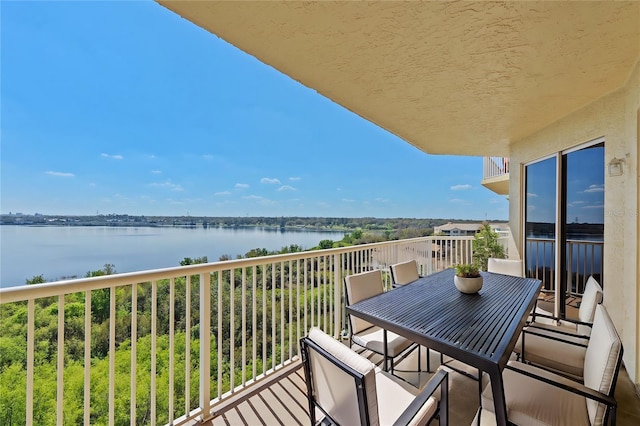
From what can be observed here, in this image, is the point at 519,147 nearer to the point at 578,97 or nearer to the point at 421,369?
the point at 578,97

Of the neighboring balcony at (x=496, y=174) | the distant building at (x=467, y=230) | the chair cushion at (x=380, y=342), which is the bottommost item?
the chair cushion at (x=380, y=342)

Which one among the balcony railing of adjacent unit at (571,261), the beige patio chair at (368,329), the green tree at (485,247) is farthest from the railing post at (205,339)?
the green tree at (485,247)

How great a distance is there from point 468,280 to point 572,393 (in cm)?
112

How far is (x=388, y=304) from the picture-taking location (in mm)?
2381

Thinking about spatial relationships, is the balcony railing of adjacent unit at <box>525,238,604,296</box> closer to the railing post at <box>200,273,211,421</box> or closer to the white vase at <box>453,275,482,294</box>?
the white vase at <box>453,275,482,294</box>

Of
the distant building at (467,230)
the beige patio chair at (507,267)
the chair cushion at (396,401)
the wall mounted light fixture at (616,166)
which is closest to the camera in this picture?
the chair cushion at (396,401)

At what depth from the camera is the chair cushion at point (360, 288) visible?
8.76ft

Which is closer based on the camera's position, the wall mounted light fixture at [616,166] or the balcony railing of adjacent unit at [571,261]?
the wall mounted light fixture at [616,166]

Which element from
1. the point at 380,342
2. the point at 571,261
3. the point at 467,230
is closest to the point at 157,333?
the point at 380,342

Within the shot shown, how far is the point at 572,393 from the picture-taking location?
64.1 inches

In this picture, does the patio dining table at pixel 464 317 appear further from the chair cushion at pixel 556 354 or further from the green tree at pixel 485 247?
the green tree at pixel 485 247

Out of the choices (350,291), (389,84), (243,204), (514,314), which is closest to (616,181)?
(514,314)

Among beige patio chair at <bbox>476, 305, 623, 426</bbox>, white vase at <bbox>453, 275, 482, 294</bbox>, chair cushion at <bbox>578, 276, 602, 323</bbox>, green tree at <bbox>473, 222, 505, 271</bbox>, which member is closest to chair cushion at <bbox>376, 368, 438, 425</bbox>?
beige patio chair at <bbox>476, 305, 623, 426</bbox>

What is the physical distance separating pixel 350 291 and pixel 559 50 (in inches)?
104
